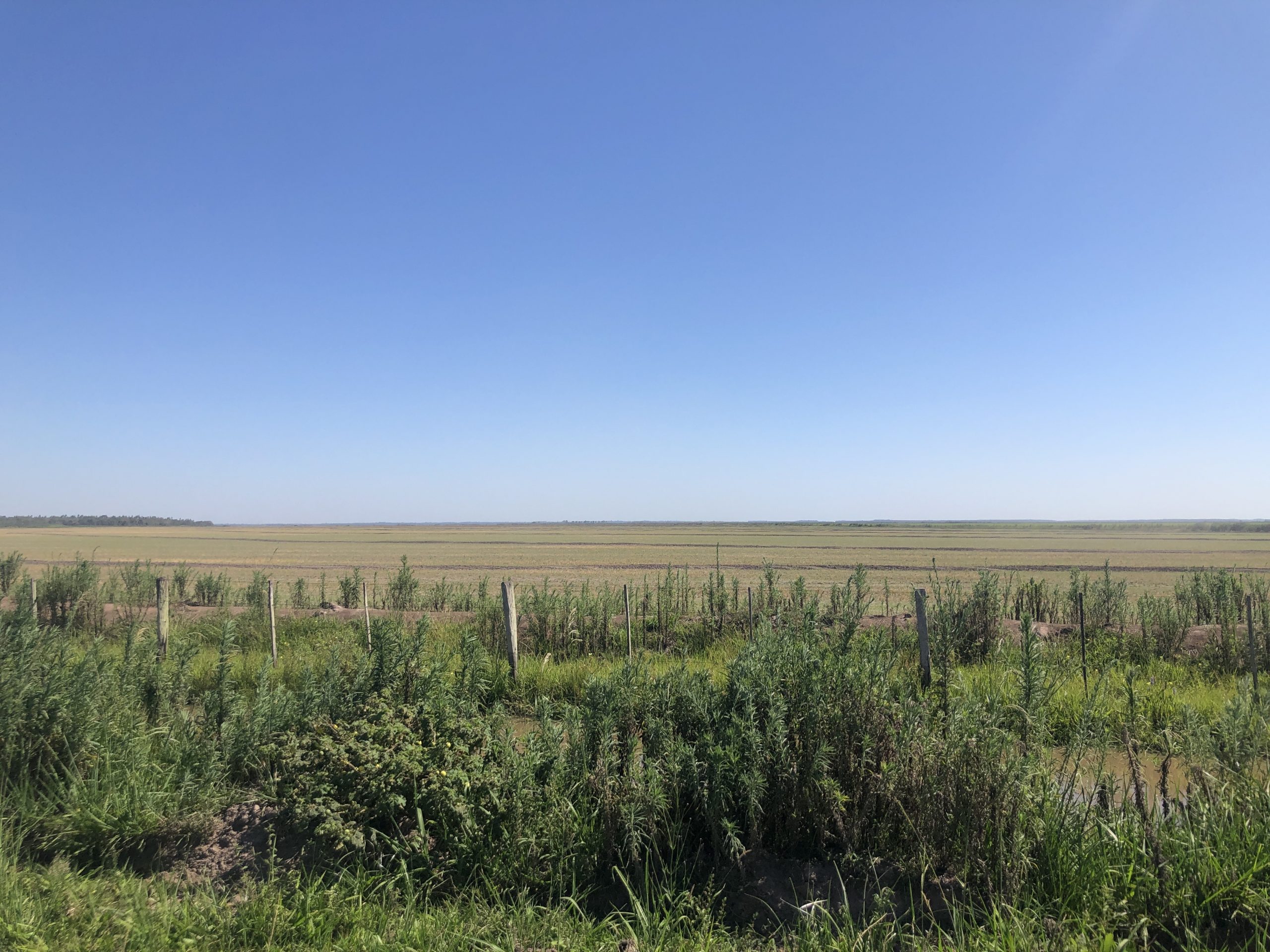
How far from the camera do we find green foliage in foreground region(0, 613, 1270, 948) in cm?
332

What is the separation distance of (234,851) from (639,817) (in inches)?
110

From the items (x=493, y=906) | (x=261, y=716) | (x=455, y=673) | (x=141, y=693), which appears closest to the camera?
(x=493, y=906)

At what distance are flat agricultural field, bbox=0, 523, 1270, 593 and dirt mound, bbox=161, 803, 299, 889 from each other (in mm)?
17220

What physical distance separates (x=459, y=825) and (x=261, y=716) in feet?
7.99

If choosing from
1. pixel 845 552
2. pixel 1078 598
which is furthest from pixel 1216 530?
pixel 1078 598

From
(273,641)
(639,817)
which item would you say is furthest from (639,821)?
(273,641)

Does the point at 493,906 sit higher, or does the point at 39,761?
the point at 39,761

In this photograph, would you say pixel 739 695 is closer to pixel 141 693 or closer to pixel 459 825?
pixel 459 825

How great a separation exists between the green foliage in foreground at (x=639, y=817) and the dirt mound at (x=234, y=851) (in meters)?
0.11

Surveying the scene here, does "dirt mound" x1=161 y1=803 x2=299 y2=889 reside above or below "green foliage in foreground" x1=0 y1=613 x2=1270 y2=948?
below

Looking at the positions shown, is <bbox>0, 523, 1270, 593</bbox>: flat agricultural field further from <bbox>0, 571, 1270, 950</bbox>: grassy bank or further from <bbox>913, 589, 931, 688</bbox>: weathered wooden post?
<bbox>913, 589, 931, 688</bbox>: weathered wooden post

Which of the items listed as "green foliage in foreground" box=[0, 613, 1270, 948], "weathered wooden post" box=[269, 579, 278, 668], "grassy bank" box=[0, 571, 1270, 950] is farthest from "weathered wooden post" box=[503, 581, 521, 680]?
"green foliage in foreground" box=[0, 613, 1270, 948]

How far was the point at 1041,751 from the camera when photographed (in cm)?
398

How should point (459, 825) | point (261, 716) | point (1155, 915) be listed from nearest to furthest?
point (1155, 915) < point (459, 825) < point (261, 716)
